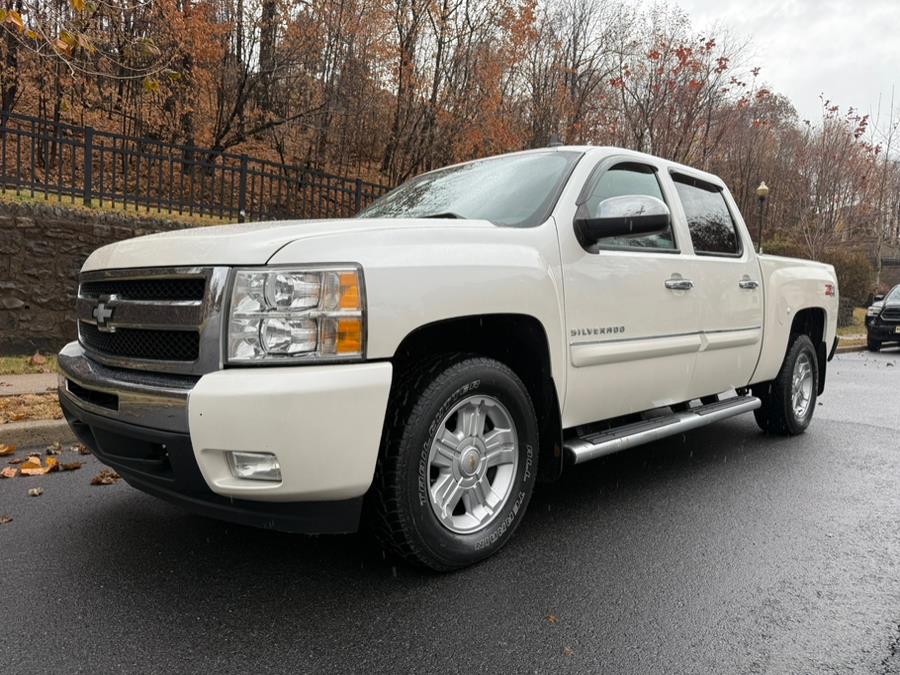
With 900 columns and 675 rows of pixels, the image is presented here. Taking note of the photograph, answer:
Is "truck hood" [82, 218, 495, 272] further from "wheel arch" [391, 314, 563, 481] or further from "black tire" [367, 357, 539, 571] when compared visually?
"black tire" [367, 357, 539, 571]

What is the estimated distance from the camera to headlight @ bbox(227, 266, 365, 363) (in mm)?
2195

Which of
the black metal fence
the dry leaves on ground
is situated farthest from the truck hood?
the black metal fence

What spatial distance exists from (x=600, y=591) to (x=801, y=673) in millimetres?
743

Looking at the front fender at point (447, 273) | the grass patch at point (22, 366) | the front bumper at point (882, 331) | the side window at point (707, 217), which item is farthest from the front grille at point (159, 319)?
the front bumper at point (882, 331)

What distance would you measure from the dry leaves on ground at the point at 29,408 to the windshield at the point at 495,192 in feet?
9.64

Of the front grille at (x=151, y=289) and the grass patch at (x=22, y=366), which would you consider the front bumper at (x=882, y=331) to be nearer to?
the grass patch at (x=22, y=366)

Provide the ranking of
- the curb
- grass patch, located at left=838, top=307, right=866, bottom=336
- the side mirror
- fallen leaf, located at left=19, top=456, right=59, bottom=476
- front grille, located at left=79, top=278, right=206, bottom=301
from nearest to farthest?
1. front grille, located at left=79, top=278, right=206, bottom=301
2. the side mirror
3. fallen leaf, located at left=19, top=456, right=59, bottom=476
4. the curb
5. grass patch, located at left=838, top=307, right=866, bottom=336

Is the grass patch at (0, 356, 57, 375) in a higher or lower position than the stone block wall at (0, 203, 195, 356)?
lower

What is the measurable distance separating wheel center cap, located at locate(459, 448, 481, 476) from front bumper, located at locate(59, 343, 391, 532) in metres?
0.53

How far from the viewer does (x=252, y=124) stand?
1518 centimetres

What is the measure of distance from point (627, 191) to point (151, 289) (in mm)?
2589

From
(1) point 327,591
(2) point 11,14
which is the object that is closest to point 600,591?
(1) point 327,591

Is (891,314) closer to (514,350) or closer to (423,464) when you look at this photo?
(514,350)

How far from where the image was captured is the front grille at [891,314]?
1517 cm
